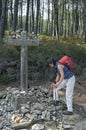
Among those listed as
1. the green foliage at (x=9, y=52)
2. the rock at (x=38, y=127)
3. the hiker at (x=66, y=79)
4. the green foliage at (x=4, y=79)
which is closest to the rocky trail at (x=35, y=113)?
the rock at (x=38, y=127)

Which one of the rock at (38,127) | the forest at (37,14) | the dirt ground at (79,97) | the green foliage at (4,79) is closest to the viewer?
the rock at (38,127)

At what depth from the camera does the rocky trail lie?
29.1ft

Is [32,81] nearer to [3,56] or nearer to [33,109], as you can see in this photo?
[3,56]

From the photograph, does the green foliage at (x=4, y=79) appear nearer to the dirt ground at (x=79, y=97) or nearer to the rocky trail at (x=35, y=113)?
the dirt ground at (x=79, y=97)

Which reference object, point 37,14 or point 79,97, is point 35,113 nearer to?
point 79,97

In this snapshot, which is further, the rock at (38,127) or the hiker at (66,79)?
the hiker at (66,79)

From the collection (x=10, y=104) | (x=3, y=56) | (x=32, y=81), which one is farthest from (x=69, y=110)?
(x=3, y=56)

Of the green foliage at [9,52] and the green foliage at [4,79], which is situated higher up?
the green foliage at [9,52]

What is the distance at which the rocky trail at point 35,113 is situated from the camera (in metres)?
8.87

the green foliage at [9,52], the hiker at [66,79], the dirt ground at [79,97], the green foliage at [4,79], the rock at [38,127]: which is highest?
the green foliage at [9,52]

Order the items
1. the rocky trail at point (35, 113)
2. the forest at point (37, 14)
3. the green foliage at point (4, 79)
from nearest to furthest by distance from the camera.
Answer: the rocky trail at point (35, 113), the green foliage at point (4, 79), the forest at point (37, 14)

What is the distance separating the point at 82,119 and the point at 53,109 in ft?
2.89

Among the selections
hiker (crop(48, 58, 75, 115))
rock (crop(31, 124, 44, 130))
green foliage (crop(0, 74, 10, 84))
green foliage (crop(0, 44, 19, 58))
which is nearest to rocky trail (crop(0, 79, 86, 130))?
rock (crop(31, 124, 44, 130))

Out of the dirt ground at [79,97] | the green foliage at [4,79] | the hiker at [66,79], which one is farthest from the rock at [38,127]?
the green foliage at [4,79]
